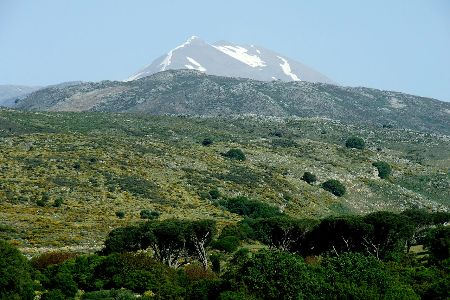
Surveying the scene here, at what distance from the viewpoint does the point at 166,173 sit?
325 ft

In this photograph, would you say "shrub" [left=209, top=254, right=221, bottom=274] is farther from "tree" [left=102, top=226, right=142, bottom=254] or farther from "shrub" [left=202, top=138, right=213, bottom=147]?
"shrub" [left=202, top=138, right=213, bottom=147]

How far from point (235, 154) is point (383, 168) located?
27050mm

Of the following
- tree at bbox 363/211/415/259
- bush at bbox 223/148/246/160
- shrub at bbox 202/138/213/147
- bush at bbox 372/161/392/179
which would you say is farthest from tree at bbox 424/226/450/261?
shrub at bbox 202/138/213/147

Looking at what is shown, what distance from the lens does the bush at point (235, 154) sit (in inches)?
4564

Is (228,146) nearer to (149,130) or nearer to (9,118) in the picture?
(149,130)

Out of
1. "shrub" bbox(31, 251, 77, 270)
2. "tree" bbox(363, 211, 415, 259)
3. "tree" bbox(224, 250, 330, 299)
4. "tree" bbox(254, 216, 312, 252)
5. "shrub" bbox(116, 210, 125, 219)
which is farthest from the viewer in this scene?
"shrub" bbox(116, 210, 125, 219)

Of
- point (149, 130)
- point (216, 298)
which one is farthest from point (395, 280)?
point (149, 130)

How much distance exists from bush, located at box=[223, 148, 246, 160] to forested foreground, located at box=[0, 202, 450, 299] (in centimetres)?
4970

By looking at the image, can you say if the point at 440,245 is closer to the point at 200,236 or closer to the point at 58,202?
the point at 200,236

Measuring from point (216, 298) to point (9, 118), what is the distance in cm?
10799

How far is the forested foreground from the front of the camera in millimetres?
35438

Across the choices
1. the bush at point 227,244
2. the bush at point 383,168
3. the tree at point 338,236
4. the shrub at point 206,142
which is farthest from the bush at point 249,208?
the shrub at point 206,142

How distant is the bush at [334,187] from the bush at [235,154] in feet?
55.8

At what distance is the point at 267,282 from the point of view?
35.2 meters
